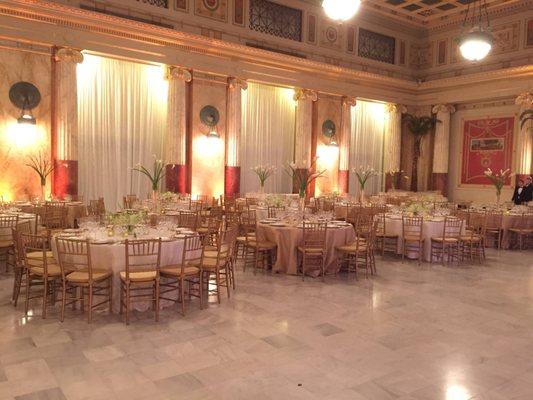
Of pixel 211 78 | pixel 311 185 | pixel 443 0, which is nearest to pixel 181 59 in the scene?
pixel 211 78

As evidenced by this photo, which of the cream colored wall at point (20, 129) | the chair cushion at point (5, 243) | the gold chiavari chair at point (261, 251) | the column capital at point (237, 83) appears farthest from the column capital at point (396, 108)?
the chair cushion at point (5, 243)

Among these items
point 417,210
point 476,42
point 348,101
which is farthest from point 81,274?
point 348,101

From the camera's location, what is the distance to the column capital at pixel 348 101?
15.7 m

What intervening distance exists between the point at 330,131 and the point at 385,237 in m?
6.99

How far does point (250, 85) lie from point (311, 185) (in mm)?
3565

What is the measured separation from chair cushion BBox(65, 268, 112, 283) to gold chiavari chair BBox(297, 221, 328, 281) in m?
2.89

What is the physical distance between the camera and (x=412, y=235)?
342 inches

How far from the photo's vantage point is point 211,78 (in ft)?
42.5

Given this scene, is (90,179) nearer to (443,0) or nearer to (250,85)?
(250,85)

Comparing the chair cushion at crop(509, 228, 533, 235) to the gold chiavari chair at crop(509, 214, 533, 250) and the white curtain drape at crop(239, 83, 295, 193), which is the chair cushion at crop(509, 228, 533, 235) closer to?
the gold chiavari chair at crop(509, 214, 533, 250)

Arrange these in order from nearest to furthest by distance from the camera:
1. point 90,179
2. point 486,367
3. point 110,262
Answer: point 486,367, point 110,262, point 90,179

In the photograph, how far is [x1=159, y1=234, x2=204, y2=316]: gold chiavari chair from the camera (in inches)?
204

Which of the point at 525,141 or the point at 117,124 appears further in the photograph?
the point at 525,141

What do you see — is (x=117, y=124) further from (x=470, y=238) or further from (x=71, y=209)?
(x=470, y=238)
